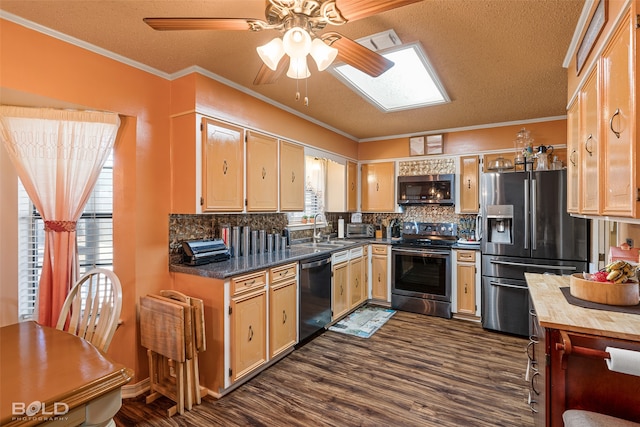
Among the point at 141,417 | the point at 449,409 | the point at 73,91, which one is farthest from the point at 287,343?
the point at 73,91

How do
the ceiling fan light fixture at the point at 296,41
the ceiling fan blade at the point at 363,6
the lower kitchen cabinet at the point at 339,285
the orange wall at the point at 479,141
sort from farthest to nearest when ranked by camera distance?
the orange wall at the point at 479,141 → the lower kitchen cabinet at the point at 339,285 → the ceiling fan light fixture at the point at 296,41 → the ceiling fan blade at the point at 363,6

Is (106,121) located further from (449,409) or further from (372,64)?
(449,409)

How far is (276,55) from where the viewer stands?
1.44m

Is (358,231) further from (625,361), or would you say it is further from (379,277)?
(625,361)

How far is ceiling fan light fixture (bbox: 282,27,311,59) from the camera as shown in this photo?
4.47 feet

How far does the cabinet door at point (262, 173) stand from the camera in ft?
9.62

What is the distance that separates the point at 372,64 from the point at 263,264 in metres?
1.76

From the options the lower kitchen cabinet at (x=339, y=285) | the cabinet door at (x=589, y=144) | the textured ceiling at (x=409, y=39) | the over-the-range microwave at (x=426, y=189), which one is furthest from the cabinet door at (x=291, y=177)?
the cabinet door at (x=589, y=144)

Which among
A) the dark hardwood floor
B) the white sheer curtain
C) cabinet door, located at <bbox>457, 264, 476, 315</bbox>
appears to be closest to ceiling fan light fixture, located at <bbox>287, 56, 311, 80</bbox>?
the white sheer curtain

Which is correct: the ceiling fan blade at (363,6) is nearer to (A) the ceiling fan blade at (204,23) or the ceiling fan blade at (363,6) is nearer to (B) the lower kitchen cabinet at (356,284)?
(A) the ceiling fan blade at (204,23)

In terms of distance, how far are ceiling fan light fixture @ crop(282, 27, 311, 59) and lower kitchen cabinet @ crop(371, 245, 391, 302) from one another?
11.1 feet

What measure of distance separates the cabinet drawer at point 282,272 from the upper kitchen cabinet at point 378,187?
232 centimetres

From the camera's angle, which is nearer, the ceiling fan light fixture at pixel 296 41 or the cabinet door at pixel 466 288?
the ceiling fan light fixture at pixel 296 41

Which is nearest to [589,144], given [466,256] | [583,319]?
[583,319]
